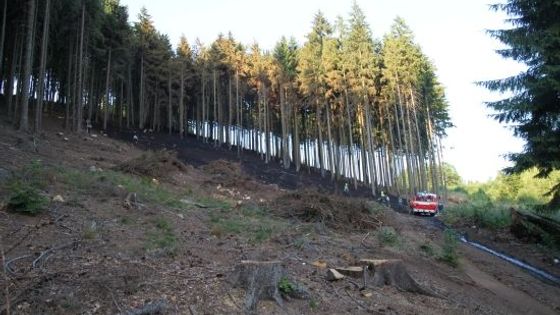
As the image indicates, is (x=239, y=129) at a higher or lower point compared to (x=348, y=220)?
higher

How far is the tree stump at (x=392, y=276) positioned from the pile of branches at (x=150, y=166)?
11.7m

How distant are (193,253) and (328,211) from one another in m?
6.65

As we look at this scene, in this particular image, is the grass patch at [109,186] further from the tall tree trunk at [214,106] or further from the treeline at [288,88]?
the tall tree trunk at [214,106]

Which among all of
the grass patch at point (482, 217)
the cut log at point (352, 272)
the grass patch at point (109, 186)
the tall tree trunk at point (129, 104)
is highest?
the tall tree trunk at point (129, 104)

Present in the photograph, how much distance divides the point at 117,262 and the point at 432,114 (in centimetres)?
3844

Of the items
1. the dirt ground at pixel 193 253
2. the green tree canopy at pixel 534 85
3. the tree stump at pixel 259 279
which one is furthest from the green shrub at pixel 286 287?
the green tree canopy at pixel 534 85

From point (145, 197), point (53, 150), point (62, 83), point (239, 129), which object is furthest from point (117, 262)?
point (239, 129)

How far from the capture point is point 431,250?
12.5 metres

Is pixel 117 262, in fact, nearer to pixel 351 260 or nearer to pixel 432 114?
pixel 351 260

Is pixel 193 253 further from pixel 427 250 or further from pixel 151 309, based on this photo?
pixel 427 250

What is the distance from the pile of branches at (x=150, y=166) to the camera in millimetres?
17312

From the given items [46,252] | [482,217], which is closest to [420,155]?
[482,217]

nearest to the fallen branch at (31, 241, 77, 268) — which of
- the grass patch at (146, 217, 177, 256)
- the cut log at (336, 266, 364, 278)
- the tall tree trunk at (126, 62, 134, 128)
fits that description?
the grass patch at (146, 217, 177, 256)

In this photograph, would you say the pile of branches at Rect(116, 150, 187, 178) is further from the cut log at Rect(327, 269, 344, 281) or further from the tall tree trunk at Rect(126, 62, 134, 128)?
the tall tree trunk at Rect(126, 62, 134, 128)
